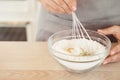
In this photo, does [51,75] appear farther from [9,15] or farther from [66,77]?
[9,15]

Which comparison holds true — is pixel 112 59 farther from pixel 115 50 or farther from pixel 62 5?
pixel 62 5

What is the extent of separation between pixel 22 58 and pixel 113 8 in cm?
46

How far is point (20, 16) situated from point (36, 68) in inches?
50.1

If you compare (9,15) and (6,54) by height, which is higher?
(9,15)

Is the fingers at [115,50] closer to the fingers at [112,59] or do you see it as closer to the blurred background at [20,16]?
the fingers at [112,59]

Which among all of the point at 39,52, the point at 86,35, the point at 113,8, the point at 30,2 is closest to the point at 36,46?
the point at 39,52

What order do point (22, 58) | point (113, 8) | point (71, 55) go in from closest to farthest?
point (71, 55) < point (22, 58) < point (113, 8)

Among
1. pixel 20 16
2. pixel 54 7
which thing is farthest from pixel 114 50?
pixel 20 16

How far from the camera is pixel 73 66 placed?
2.31 feet

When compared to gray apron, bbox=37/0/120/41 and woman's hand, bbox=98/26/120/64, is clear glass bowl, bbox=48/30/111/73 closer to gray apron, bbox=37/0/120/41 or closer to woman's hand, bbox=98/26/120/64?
woman's hand, bbox=98/26/120/64

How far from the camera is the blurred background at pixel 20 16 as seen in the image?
194cm

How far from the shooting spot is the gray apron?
1.04 m

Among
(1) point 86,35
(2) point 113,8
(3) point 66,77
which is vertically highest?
(2) point 113,8

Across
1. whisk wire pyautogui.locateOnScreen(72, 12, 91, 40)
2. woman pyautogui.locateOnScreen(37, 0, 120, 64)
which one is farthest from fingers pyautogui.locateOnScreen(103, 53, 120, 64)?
woman pyautogui.locateOnScreen(37, 0, 120, 64)
